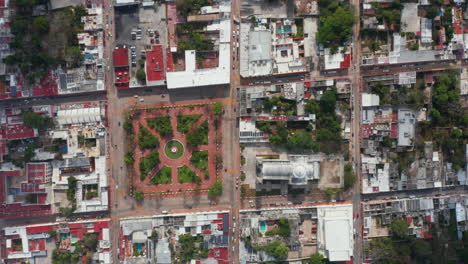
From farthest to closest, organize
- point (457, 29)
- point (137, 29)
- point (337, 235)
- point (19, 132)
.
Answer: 1. point (457, 29)
2. point (137, 29)
3. point (19, 132)
4. point (337, 235)

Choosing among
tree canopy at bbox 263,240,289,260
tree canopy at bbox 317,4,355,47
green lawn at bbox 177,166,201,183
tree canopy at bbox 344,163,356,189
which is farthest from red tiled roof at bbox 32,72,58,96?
tree canopy at bbox 344,163,356,189

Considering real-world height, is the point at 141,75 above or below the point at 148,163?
above

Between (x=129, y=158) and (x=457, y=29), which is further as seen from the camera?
(x=457, y=29)

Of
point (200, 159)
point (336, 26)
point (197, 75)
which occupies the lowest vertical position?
point (200, 159)

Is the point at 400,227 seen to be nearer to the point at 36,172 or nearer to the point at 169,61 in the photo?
the point at 169,61

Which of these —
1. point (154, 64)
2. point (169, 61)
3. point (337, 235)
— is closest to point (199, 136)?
point (169, 61)

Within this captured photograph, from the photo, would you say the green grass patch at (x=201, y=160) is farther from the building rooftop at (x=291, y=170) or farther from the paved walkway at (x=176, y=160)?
the building rooftop at (x=291, y=170)
